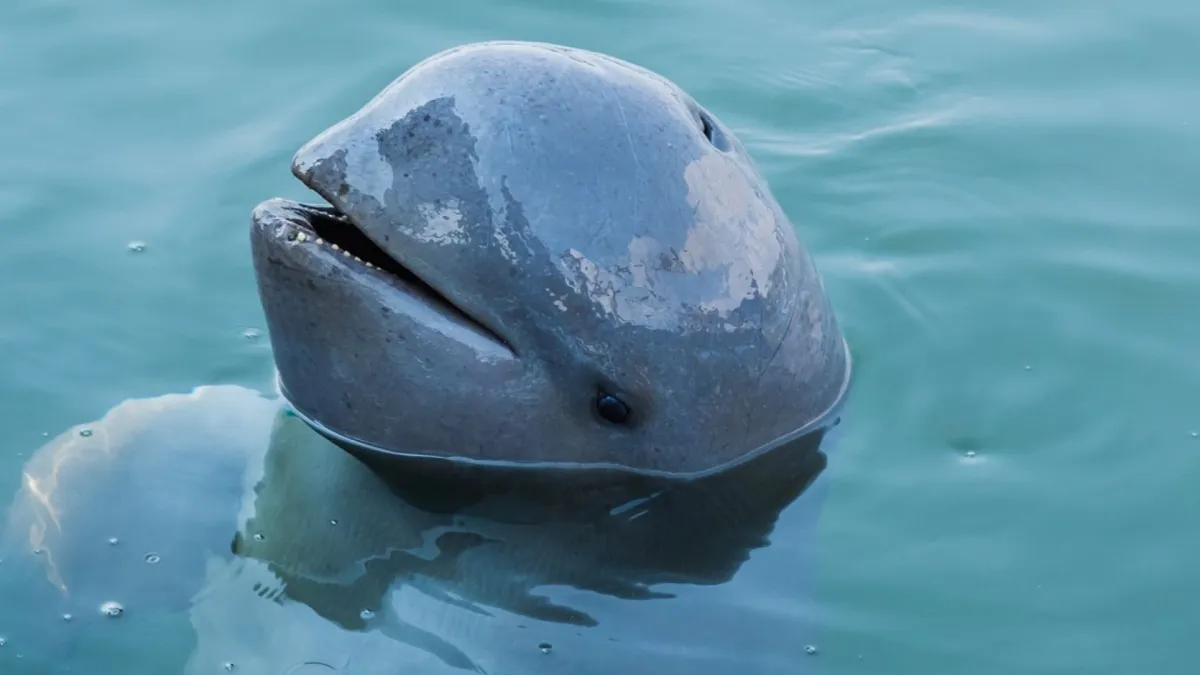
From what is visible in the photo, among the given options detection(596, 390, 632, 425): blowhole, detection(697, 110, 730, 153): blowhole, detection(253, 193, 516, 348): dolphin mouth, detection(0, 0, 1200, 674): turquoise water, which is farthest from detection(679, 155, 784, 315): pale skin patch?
detection(0, 0, 1200, 674): turquoise water

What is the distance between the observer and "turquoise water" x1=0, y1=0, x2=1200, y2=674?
6262 mm

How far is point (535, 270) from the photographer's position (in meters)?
5.38

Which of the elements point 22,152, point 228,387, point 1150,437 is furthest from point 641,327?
point 22,152

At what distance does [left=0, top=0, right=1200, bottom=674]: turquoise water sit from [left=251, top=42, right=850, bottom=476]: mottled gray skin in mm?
867

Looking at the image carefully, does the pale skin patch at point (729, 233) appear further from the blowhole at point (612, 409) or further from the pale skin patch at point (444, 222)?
the pale skin patch at point (444, 222)

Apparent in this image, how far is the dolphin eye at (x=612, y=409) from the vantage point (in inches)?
225

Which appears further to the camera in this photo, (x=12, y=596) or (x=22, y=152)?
(x=22, y=152)

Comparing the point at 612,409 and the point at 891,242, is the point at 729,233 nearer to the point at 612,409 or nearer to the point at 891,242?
the point at 612,409

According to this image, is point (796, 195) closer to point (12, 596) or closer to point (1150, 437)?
point (1150, 437)

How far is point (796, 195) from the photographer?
29.4 ft

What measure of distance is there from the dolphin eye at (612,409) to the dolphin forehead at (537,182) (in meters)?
0.33

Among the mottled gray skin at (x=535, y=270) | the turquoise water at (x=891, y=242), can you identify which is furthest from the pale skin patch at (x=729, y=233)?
the turquoise water at (x=891, y=242)

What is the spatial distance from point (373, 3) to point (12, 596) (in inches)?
218

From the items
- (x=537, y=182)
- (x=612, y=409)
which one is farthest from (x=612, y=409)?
(x=537, y=182)
